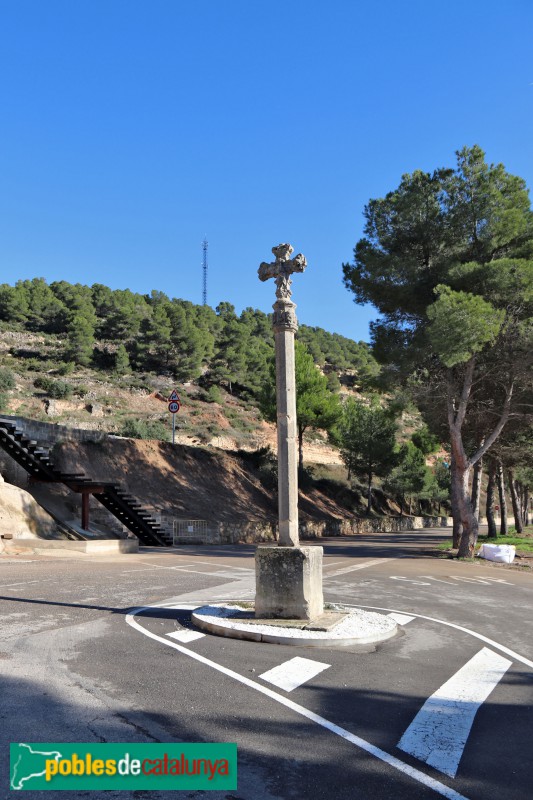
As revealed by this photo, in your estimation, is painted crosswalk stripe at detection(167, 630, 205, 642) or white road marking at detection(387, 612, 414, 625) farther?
white road marking at detection(387, 612, 414, 625)

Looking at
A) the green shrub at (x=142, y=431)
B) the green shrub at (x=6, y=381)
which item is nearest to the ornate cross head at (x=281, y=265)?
the green shrub at (x=142, y=431)

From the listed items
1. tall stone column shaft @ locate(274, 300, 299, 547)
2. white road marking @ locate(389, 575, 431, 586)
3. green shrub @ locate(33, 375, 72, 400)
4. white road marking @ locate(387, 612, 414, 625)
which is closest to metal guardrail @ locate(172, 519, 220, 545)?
white road marking @ locate(389, 575, 431, 586)

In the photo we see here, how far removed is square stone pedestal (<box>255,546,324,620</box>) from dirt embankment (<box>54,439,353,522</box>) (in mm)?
22928

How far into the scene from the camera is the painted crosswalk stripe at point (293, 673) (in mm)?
5469

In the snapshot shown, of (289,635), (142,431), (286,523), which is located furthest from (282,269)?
(142,431)

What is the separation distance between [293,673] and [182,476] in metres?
31.8

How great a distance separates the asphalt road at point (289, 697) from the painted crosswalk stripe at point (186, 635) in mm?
60

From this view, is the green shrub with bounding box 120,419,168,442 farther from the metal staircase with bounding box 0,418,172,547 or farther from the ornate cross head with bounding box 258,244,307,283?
the ornate cross head with bounding box 258,244,307,283

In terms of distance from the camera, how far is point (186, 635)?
7.38 meters

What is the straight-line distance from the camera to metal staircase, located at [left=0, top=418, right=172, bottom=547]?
2295cm

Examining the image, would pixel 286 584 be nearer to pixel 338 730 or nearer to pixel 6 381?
pixel 338 730

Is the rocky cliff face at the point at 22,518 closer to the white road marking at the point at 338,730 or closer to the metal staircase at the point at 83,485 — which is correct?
the metal staircase at the point at 83,485

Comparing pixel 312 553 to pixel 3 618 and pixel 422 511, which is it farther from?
pixel 422 511

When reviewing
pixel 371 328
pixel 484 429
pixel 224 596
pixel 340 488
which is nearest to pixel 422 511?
pixel 340 488
